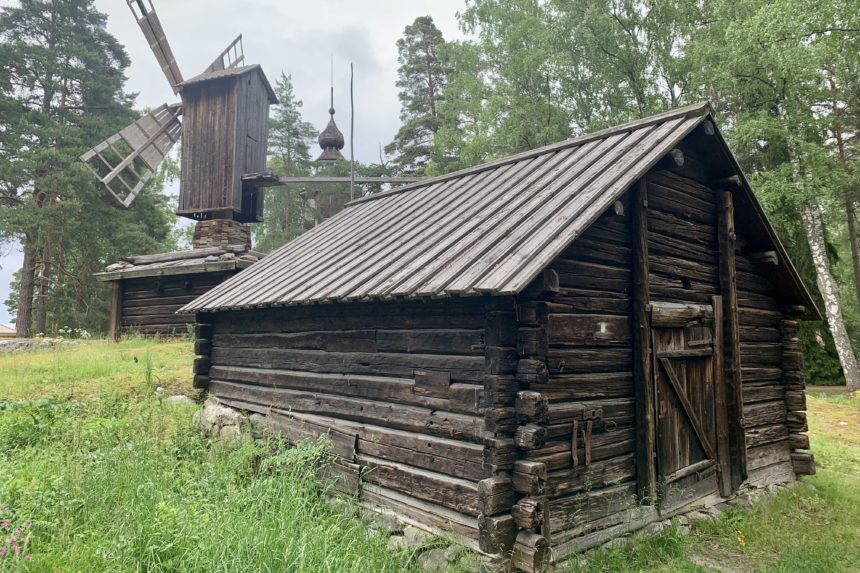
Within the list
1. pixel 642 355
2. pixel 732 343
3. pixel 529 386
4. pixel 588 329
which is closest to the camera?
pixel 529 386

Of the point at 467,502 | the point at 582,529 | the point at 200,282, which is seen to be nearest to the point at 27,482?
the point at 467,502

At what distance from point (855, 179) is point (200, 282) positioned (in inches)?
798

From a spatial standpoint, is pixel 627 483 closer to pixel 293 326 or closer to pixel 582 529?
pixel 582 529

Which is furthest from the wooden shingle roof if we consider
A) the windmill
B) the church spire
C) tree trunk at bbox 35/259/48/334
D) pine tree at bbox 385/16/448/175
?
pine tree at bbox 385/16/448/175

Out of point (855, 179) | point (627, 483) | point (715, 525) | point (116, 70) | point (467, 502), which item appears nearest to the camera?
point (467, 502)

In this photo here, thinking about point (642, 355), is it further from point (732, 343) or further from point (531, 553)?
point (531, 553)

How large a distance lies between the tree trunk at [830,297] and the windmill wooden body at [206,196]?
55.6 feet

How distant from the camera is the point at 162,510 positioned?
455 centimetres

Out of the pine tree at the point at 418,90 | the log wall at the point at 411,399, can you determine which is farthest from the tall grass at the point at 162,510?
the pine tree at the point at 418,90

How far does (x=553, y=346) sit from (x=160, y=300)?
16.3m

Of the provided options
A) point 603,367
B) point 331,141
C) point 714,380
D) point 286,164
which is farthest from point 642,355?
point 286,164

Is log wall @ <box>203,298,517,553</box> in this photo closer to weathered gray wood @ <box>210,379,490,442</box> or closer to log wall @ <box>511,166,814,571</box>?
weathered gray wood @ <box>210,379,490,442</box>

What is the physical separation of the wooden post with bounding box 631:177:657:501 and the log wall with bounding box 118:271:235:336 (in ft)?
44.1

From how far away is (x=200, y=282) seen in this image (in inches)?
691
